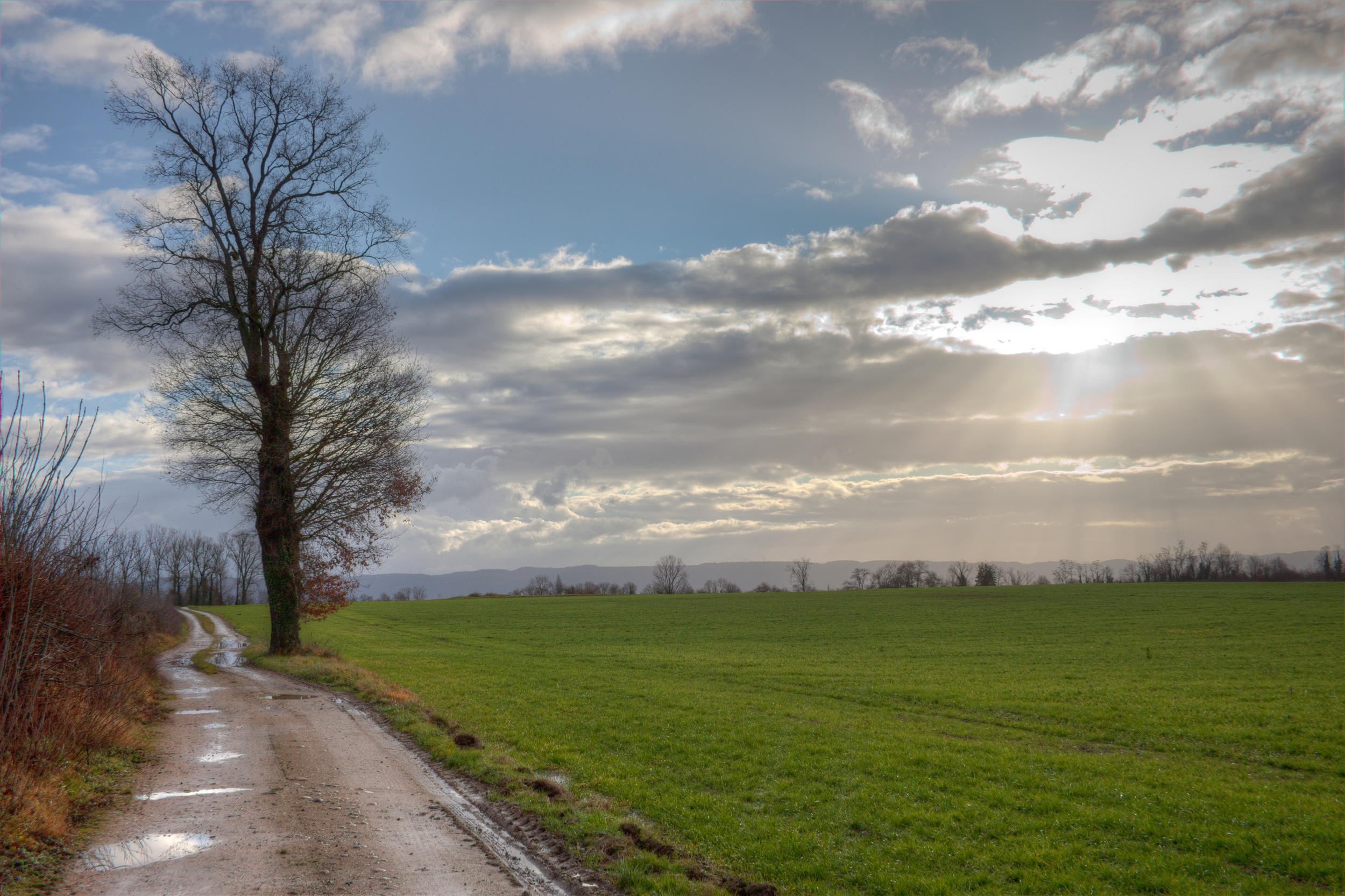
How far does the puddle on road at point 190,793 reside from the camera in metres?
9.55

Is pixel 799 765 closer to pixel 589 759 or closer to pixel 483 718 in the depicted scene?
pixel 589 759

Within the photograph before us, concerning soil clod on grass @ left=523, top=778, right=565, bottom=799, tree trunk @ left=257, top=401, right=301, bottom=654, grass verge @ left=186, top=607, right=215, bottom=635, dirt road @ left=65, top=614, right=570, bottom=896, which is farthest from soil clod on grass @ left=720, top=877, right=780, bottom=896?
grass verge @ left=186, top=607, right=215, bottom=635

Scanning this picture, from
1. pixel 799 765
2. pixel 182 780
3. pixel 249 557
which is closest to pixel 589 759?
pixel 799 765

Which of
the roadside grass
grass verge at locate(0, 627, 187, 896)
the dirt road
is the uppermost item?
grass verge at locate(0, 627, 187, 896)

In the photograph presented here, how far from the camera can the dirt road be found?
7.12 metres

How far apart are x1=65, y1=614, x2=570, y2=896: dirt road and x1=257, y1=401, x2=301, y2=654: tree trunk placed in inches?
513

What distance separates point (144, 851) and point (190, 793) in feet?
7.63

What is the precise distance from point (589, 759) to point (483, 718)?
4671mm

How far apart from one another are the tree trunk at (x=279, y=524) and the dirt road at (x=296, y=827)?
513 inches

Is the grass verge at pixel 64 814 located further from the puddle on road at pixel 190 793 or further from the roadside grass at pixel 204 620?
the roadside grass at pixel 204 620

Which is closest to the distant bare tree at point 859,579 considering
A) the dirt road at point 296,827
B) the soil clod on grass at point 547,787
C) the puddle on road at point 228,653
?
the puddle on road at point 228,653

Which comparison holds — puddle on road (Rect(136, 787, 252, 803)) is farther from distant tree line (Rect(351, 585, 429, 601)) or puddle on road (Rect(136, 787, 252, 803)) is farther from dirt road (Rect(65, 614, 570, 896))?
distant tree line (Rect(351, 585, 429, 601))

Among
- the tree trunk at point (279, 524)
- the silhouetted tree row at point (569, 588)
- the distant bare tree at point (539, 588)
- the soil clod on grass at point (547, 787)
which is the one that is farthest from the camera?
the distant bare tree at point (539, 588)

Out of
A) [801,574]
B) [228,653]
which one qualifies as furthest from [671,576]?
[228,653]
